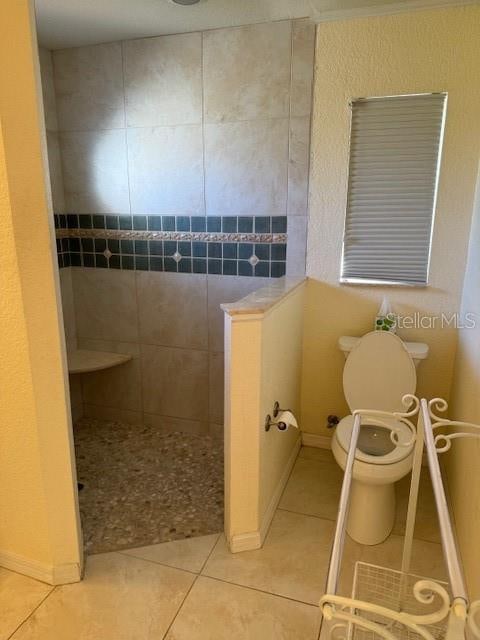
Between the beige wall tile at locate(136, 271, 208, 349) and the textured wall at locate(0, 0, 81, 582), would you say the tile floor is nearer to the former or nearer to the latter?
the textured wall at locate(0, 0, 81, 582)

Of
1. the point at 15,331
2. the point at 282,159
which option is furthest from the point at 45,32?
the point at 15,331

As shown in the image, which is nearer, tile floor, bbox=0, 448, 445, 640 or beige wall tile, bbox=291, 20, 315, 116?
tile floor, bbox=0, 448, 445, 640

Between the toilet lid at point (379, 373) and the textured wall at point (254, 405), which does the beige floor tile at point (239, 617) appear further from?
the toilet lid at point (379, 373)

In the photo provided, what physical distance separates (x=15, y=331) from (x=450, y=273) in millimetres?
2022

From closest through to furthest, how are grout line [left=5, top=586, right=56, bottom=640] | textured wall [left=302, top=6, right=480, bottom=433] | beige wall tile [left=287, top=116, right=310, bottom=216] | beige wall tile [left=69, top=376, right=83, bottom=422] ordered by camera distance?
grout line [left=5, top=586, right=56, bottom=640]
textured wall [left=302, top=6, right=480, bottom=433]
beige wall tile [left=287, top=116, right=310, bottom=216]
beige wall tile [left=69, top=376, right=83, bottom=422]

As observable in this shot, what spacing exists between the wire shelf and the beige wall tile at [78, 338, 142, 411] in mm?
1797

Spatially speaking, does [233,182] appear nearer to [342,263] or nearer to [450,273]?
[342,263]

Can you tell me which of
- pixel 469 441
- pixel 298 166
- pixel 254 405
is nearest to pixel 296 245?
pixel 298 166

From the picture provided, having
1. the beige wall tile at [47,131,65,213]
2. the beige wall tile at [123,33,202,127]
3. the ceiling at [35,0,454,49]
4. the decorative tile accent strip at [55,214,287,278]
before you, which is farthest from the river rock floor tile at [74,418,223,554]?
the ceiling at [35,0,454,49]

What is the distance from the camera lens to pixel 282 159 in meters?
2.36

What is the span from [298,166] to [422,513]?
1880 mm

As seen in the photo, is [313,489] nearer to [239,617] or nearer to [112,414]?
[239,617]

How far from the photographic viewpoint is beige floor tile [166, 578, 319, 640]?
4.93 feet

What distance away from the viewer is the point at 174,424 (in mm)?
2955
